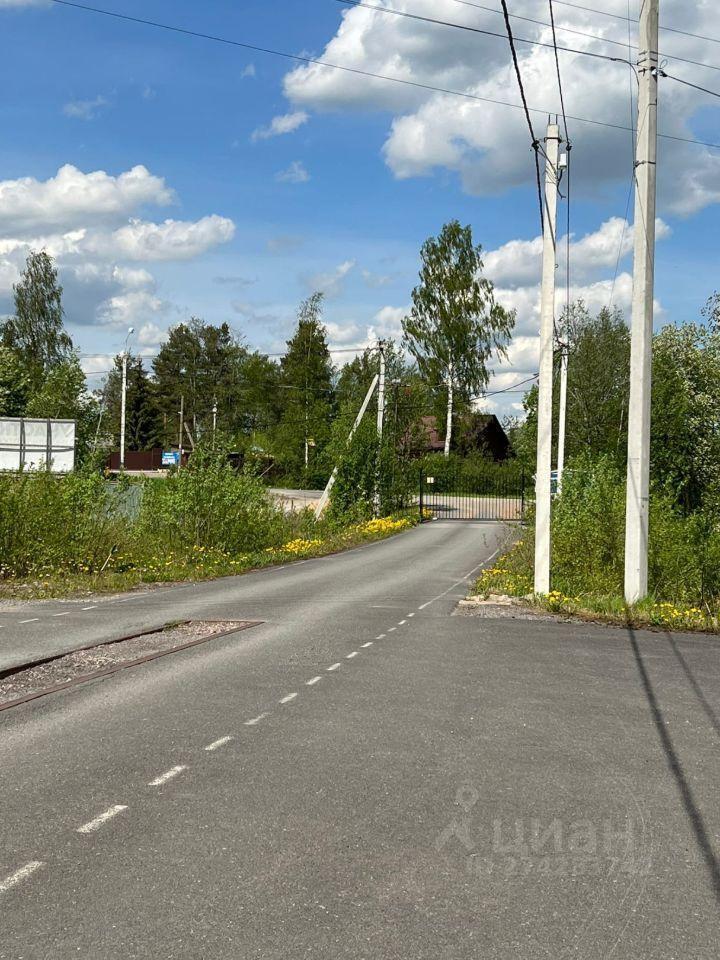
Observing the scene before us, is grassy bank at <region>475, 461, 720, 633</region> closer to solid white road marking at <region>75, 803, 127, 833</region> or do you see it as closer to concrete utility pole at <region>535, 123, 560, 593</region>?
concrete utility pole at <region>535, 123, 560, 593</region>

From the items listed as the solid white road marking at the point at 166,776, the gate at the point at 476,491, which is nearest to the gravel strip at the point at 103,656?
the solid white road marking at the point at 166,776

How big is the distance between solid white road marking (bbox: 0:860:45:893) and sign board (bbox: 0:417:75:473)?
120 feet

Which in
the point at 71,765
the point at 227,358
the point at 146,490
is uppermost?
the point at 227,358

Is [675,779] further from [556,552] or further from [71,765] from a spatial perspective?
[556,552]

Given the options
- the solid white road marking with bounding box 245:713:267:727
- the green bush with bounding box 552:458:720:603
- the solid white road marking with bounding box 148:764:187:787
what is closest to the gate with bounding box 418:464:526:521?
the green bush with bounding box 552:458:720:603

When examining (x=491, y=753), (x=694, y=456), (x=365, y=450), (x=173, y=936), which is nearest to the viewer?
(x=173, y=936)

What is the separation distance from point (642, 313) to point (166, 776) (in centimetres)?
973

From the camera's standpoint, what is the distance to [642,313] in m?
12.7

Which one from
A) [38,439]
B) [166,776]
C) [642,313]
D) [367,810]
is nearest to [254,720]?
[166,776]

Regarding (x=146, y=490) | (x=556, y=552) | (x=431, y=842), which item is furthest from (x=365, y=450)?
(x=431, y=842)

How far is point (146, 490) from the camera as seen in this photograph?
21.5 meters

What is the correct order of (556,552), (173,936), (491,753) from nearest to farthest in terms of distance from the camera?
1. (173,936)
2. (491,753)
3. (556,552)

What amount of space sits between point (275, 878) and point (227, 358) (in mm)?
91708

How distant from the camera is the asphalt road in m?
3.66
